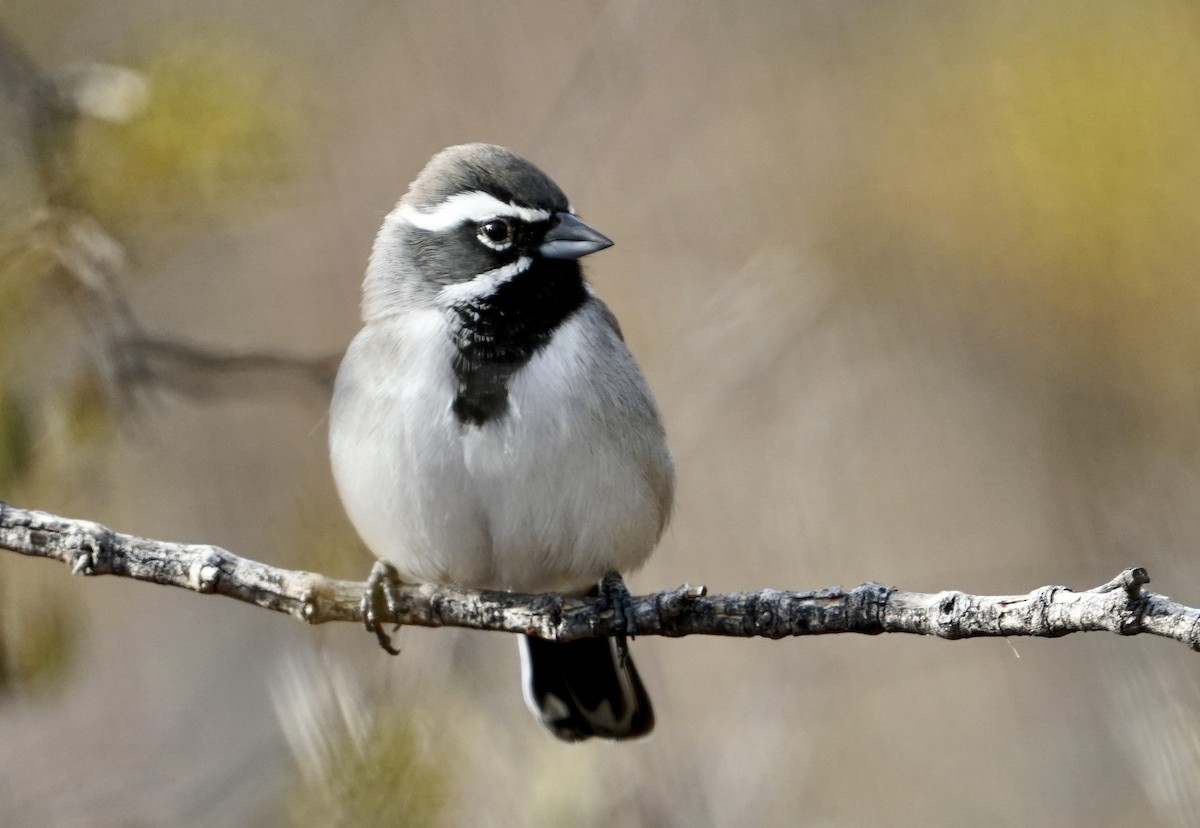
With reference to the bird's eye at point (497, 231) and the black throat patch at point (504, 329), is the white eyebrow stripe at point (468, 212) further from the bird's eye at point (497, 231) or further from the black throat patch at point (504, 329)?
the black throat patch at point (504, 329)

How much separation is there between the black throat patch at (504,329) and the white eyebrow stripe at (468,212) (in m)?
0.20

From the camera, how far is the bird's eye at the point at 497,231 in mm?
4977

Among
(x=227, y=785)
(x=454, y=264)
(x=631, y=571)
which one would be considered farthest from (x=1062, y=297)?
(x=227, y=785)

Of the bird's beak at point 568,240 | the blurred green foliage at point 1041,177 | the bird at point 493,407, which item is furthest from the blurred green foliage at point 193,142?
the blurred green foliage at point 1041,177

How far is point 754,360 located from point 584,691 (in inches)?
84.5

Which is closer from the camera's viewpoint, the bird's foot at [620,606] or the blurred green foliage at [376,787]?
the blurred green foliage at [376,787]

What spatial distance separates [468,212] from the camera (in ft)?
16.6

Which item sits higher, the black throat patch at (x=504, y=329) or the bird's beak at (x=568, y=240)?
the bird's beak at (x=568, y=240)

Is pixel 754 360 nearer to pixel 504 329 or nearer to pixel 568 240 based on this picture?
pixel 568 240

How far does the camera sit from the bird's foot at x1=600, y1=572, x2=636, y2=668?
4098mm

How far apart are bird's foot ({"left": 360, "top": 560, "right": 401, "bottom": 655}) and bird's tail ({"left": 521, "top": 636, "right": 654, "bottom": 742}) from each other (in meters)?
0.90

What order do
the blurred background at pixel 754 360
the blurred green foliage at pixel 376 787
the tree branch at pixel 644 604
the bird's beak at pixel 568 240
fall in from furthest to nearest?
the blurred background at pixel 754 360 → the bird's beak at pixel 568 240 → the blurred green foliage at pixel 376 787 → the tree branch at pixel 644 604

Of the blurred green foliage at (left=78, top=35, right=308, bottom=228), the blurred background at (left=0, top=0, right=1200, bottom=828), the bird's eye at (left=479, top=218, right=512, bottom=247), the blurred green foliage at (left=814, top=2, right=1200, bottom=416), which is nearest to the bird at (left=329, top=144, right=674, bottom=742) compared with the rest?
the bird's eye at (left=479, top=218, right=512, bottom=247)

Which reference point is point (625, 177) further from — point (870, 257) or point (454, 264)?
point (454, 264)
